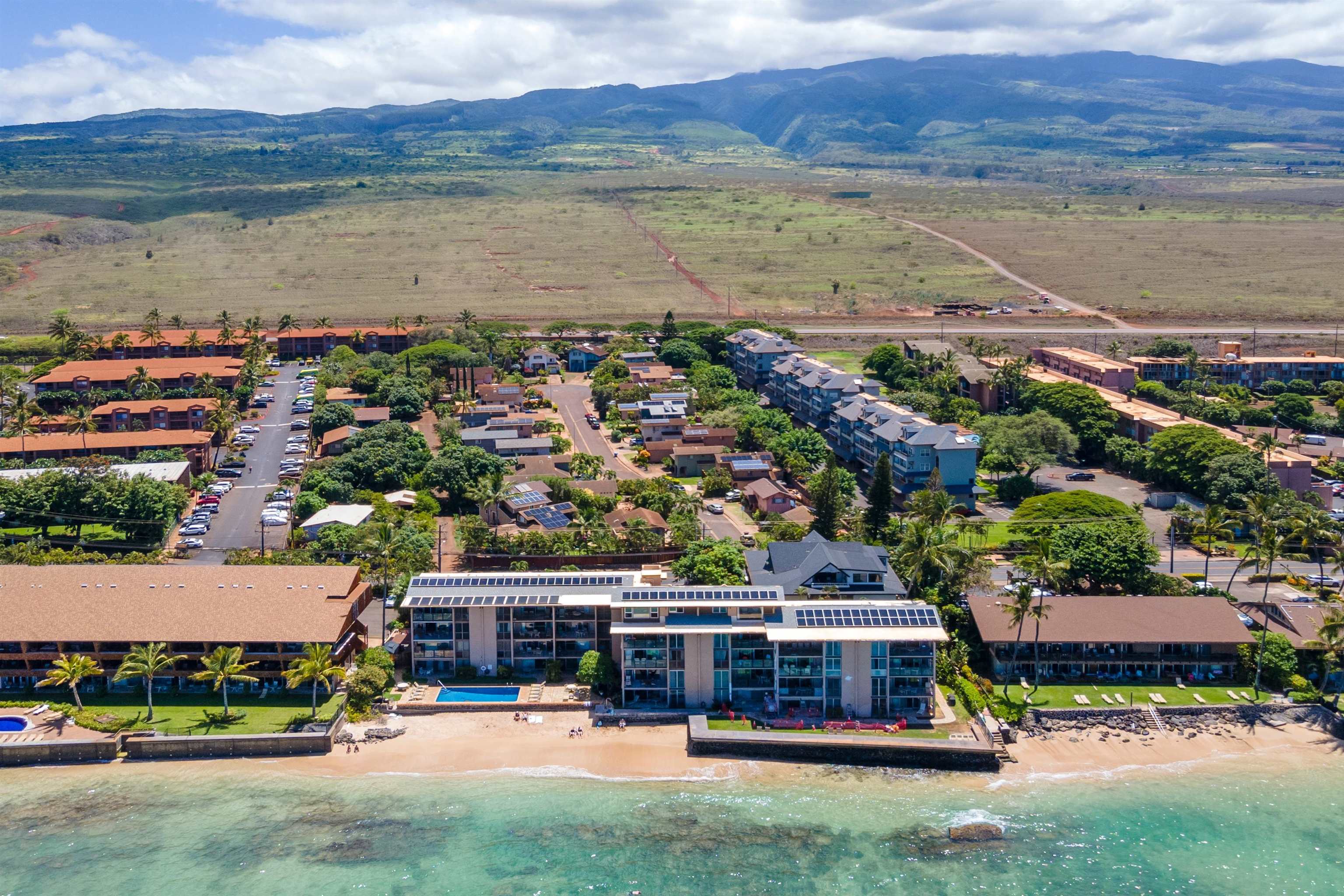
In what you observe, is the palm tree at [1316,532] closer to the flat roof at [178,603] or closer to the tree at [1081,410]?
the tree at [1081,410]

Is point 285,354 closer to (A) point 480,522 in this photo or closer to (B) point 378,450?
(B) point 378,450

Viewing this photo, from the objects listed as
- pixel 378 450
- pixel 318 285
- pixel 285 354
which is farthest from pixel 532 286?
pixel 378 450

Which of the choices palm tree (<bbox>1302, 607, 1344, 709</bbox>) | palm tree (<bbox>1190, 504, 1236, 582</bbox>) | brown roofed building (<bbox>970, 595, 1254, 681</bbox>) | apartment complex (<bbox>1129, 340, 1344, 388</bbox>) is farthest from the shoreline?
apartment complex (<bbox>1129, 340, 1344, 388</bbox>)

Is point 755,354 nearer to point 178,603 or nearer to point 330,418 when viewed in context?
point 330,418

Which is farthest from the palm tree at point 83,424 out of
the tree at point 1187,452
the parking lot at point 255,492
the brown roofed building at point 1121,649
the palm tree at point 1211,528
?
the tree at point 1187,452

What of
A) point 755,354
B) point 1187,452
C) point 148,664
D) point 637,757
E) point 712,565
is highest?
point 755,354

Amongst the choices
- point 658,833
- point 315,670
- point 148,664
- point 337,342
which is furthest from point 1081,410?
point 337,342
